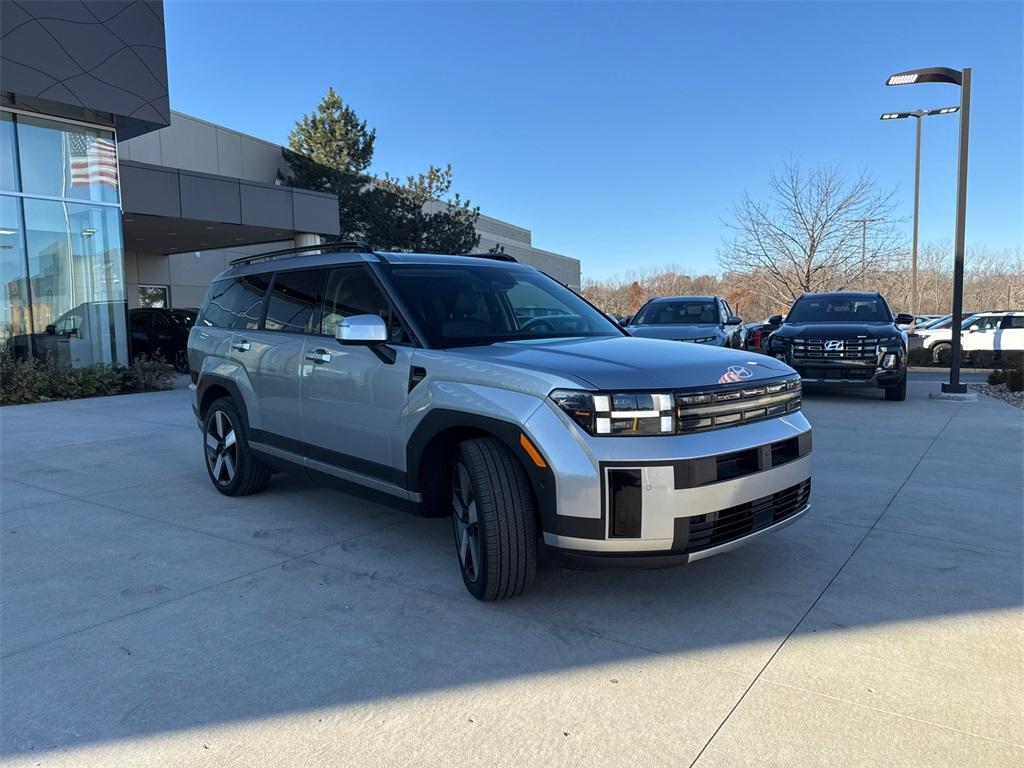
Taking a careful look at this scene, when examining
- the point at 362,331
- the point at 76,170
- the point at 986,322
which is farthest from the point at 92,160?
the point at 986,322

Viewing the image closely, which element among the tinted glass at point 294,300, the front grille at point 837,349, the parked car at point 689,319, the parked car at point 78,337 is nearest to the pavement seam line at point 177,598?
the tinted glass at point 294,300

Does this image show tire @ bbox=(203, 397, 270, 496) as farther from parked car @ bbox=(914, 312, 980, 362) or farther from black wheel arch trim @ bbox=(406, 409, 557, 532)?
parked car @ bbox=(914, 312, 980, 362)

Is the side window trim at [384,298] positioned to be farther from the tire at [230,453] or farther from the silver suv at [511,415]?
the tire at [230,453]

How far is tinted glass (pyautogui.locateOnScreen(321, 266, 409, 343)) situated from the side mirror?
10.5 inches

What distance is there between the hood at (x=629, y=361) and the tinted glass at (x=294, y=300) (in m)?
1.49

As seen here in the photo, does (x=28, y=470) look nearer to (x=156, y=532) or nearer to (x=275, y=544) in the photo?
(x=156, y=532)

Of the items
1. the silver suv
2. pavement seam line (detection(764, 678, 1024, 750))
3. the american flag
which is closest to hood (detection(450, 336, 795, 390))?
the silver suv

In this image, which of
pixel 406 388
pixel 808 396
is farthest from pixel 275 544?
pixel 808 396

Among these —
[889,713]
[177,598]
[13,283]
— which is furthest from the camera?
[13,283]

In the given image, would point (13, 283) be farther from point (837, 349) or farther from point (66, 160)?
point (837, 349)

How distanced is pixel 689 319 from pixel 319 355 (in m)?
9.17

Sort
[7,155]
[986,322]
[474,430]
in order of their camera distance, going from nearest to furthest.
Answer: [474,430], [7,155], [986,322]

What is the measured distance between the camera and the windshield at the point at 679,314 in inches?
493

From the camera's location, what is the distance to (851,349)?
10.5 metres
